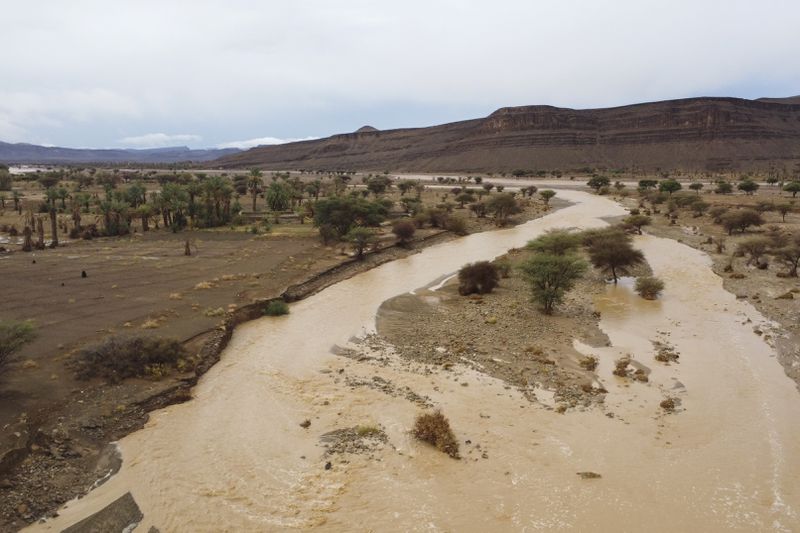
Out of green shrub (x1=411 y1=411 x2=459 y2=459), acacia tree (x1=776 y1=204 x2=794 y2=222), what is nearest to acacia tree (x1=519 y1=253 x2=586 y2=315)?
green shrub (x1=411 y1=411 x2=459 y2=459)

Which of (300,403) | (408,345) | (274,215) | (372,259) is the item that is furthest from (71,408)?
(274,215)

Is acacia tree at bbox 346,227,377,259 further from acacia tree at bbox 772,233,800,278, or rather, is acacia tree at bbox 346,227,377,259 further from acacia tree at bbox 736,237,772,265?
acacia tree at bbox 772,233,800,278

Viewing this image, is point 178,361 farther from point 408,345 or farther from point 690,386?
point 690,386

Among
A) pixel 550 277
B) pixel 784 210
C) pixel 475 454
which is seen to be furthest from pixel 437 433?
pixel 784 210

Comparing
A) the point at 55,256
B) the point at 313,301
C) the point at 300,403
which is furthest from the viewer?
the point at 55,256

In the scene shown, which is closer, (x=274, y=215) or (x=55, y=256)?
(x=55, y=256)

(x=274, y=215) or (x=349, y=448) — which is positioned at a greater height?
(x=274, y=215)

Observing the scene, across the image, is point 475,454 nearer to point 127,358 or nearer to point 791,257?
point 127,358
